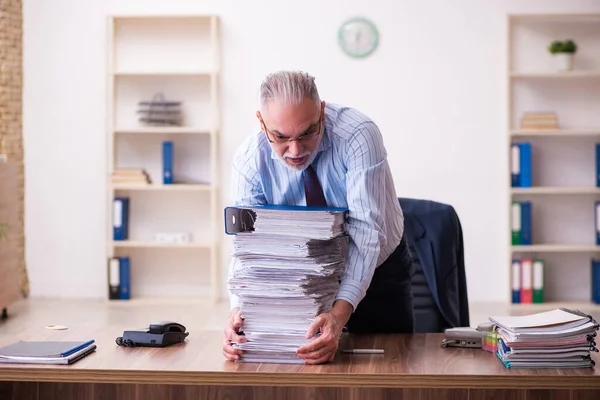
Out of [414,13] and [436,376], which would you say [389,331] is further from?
[414,13]

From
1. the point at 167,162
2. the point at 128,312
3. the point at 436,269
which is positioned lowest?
the point at 128,312

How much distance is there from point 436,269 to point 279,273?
1333 millimetres

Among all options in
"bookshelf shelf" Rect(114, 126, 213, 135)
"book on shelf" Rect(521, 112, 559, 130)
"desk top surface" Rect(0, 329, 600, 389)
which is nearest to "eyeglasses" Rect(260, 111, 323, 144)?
"desk top surface" Rect(0, 329, 600, 389)

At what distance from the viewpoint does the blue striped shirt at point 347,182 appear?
216cm

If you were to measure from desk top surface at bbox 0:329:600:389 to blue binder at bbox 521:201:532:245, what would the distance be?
13.5 feet

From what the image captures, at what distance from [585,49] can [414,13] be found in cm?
124

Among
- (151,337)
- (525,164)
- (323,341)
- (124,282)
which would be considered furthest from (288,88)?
(124,282)

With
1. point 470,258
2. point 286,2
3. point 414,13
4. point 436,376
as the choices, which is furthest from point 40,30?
point 436,376

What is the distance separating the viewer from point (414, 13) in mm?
6293

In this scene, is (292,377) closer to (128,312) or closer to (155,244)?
(128,312)

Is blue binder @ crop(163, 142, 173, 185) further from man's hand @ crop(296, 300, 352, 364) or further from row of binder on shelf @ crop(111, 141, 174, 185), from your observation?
man's hand @ crop(296, 300, 352, 364)

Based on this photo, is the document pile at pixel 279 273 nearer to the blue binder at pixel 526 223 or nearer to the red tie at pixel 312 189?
the red tie at pixel 312 189

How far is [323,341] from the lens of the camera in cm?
201

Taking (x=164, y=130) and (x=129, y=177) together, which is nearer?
(x=164, y=130)
